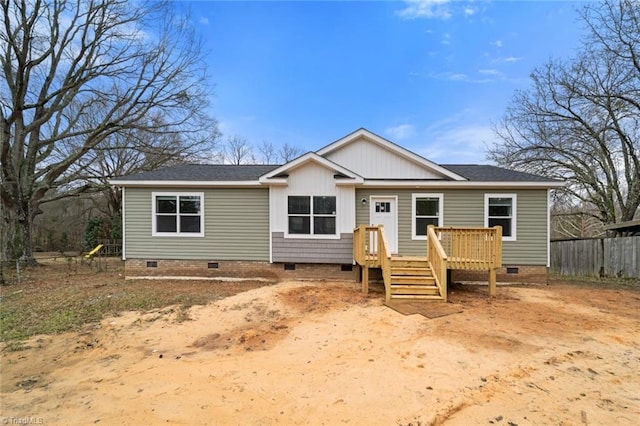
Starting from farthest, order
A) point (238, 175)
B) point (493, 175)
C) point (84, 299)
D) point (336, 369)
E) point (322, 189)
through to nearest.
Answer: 1. point (238, 175)
2. point (493, 175)
3. point (322, 189)
4. point (84, 299)
5. point (336, 369)

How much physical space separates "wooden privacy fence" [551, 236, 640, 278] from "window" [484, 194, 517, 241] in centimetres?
540

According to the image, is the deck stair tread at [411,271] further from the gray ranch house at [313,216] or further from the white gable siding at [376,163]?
the white gable siding at [376,163]

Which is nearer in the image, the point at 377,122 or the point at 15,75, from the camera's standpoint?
the point at 15,75

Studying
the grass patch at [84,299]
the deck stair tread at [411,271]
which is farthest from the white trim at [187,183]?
the deck stair tread at [411,271]

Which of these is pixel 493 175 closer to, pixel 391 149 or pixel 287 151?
pixel 391 149

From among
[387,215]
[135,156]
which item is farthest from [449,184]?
[135,156]

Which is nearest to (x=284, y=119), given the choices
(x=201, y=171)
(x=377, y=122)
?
(x=377, y=122)

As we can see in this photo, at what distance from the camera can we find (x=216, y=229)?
9.88 meters

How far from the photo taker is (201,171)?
11203mm

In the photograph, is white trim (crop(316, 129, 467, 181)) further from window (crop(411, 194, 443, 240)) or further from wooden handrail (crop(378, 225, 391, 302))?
wooden handrail (crop(378, 225, 391, 302))

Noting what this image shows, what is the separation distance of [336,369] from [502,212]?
26.9 ft

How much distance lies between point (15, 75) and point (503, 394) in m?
19.8

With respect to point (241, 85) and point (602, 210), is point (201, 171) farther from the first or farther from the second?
point (602, 210)

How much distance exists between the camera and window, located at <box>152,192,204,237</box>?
9.93 metres
